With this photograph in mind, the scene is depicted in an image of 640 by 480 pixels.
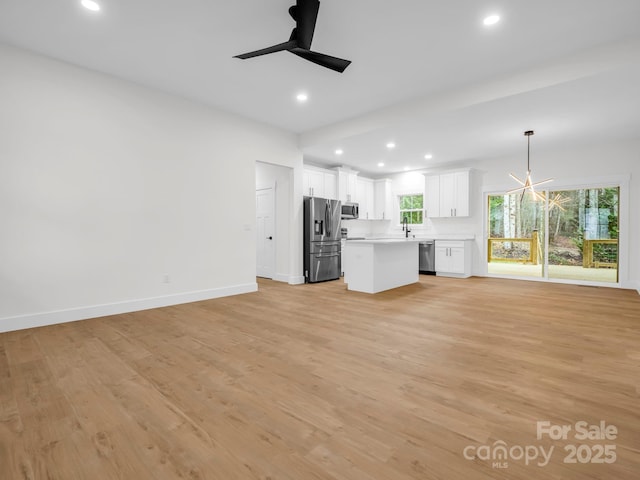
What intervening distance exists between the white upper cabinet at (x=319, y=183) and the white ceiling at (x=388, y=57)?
5.67 feet

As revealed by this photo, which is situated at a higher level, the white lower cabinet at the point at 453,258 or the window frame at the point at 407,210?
the window frame at the point at 407,210

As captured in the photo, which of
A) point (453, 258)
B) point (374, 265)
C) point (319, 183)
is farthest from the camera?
point (453, 258)

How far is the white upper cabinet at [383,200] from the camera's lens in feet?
28.7

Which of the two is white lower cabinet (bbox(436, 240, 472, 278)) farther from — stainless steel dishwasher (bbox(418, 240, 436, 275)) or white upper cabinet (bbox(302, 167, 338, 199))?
white upper cabinet (bbox(302, 167, 338, 199))

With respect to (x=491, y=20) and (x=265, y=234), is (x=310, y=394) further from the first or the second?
(x=265, y=234)

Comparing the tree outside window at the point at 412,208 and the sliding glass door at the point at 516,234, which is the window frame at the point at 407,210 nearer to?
the tree outside window at the point at 412,208

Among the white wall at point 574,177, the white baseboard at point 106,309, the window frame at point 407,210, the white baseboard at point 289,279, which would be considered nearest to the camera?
the white baseboard at point 106,309

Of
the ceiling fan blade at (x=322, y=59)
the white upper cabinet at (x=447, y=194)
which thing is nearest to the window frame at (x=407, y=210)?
the white upper cabinet at (x=447, y=194)

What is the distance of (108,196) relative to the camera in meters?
3.89

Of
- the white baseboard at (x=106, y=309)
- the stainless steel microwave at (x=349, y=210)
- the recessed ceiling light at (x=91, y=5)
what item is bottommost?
the white baseboard at (x=106, y=309)

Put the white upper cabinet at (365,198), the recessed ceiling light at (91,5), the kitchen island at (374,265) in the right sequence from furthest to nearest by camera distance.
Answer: the white upper cabinet at (365,198) → the kitchen island at (374,265) → the recessed ceiling light at (91,5)

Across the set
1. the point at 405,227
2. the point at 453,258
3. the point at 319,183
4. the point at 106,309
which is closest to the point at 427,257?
the point at 453,258

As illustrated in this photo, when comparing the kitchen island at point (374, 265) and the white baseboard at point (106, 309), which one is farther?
the kitchen island at point (374, 265)

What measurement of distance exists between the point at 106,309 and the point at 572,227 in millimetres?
8718
